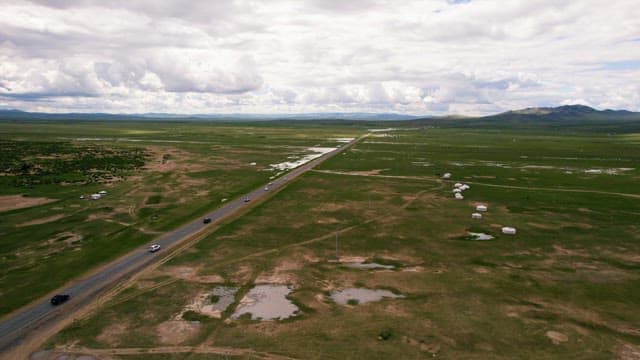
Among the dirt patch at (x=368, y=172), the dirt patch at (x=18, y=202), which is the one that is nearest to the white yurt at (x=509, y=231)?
the dirt patch at (x=368, y=172)

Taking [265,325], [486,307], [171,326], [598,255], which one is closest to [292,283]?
[265,325]

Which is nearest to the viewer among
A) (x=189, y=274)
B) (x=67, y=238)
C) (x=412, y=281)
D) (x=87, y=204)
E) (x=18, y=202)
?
(x=412, y=281)

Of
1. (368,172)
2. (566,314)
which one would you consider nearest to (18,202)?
(368,172)

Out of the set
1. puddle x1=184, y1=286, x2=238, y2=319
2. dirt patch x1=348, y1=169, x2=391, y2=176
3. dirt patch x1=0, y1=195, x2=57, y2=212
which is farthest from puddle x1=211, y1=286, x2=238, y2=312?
dirt patch x1=348, y1=169, x2=391, y2=176

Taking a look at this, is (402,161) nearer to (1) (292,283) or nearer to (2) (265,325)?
(1) (292,283)

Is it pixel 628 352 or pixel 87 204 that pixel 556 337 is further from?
pixel 87 204

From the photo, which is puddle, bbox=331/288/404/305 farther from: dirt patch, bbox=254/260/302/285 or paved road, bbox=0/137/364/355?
paved road, bbox=0/137/364/355
